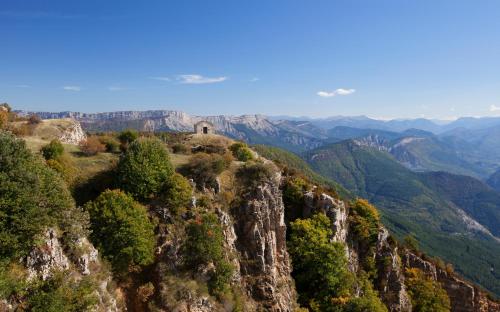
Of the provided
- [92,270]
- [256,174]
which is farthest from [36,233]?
[256,174]

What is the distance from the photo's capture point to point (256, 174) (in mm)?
40500

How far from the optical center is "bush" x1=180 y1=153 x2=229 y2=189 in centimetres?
3694

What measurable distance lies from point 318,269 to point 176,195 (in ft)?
64.9

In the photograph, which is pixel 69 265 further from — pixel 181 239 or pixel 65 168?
pixel 65 168

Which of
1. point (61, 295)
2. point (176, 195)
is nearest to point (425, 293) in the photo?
point (176, 195)

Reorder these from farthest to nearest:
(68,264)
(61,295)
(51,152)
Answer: (51,152), (68,264), (61,295)

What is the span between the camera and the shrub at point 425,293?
175 feet

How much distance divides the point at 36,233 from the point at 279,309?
2381 centimetres

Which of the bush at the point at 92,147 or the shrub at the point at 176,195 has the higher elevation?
the bush at the point at 92,147

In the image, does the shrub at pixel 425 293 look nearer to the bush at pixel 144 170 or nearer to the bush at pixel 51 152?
the bush at pixel 144 170

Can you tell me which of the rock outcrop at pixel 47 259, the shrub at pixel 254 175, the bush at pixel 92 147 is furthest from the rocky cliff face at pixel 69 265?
the shrub at pixel 254 175

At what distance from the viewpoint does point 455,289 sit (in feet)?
197

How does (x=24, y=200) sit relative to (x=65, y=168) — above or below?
below

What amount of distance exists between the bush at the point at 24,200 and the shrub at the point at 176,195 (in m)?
8.87
